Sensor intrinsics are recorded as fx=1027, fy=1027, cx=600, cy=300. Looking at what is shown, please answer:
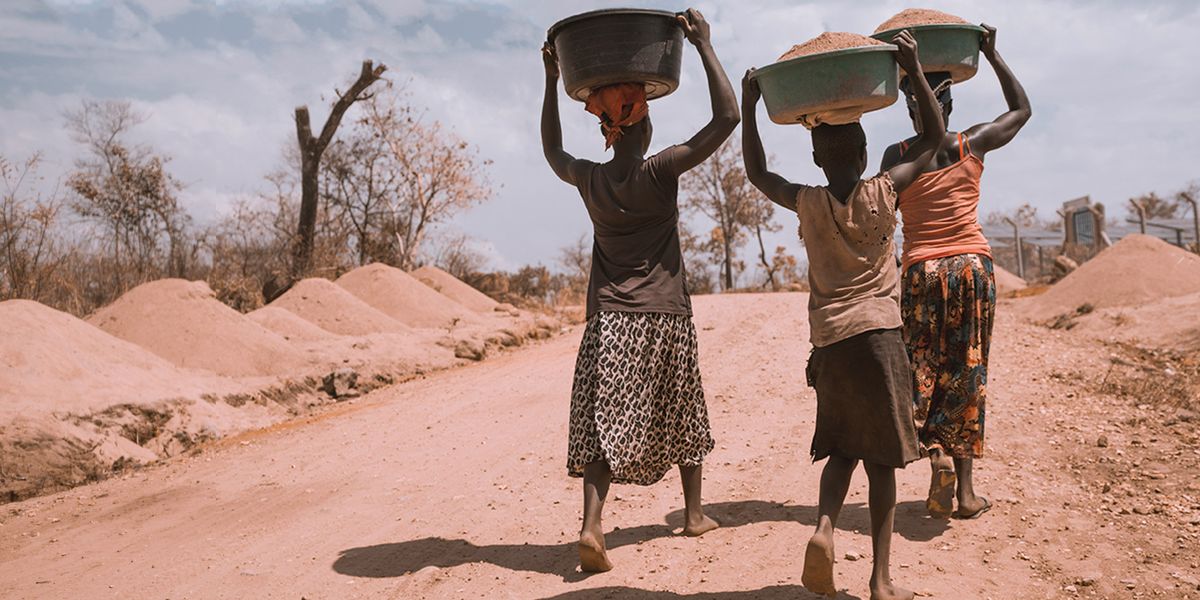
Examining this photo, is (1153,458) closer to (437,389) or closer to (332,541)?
(332,541)

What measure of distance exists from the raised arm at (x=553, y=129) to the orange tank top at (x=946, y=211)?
136cm

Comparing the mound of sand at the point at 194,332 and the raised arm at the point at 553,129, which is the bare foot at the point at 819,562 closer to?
the raised arm at the point at 553,129

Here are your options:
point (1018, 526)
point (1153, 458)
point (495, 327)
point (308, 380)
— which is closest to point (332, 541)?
point (1018, 526)

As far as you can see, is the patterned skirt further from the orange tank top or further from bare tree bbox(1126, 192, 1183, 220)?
bare tree bbox(1126, 192, 1183, 220)

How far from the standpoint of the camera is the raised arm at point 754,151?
3340mm

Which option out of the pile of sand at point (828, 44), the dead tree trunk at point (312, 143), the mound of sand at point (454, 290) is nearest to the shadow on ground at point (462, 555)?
the pile of sand at point (828, 44)

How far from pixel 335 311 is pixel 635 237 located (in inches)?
367

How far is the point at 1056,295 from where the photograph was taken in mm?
12750

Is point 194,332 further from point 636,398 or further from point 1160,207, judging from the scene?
Answer: point 1160,207

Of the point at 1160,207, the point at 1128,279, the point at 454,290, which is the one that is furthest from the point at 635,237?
the point at 1160,207

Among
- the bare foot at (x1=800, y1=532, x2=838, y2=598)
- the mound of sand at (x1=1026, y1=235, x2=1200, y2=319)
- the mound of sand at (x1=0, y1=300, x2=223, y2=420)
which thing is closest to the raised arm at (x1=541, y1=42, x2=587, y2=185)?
the bare foot at (x1=800, y1=532, x2=838, y2=598)

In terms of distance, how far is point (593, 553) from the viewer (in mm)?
3695

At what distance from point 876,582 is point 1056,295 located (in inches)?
423

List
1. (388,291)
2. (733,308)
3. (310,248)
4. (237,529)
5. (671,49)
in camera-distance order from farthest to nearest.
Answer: (310,248)
(388,291)
(733,308)
(237,529)
(671,49)
